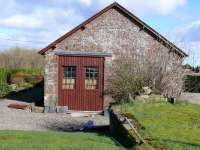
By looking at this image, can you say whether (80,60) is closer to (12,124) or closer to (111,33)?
(111,33)

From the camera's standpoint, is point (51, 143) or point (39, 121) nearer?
point (51, 143)

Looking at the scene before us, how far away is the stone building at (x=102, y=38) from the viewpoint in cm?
3222

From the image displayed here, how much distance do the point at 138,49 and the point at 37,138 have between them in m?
18.6

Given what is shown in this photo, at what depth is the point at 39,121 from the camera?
26.0 meters

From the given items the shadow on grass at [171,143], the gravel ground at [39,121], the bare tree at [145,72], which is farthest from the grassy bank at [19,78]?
the shadow on grass at [171,143]

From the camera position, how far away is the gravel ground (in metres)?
23.1

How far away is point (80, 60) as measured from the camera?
1276 inches

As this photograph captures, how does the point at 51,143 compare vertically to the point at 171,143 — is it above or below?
below

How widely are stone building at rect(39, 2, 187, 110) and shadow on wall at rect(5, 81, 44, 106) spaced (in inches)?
118

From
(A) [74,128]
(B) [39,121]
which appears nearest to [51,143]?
(A) [74,128]

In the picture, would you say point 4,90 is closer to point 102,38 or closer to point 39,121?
point 102,38

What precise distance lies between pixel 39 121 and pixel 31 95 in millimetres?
18632

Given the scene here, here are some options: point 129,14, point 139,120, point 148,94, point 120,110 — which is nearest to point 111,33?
point 129,14

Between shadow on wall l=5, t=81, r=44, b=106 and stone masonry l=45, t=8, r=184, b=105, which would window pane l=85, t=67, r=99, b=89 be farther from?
shadow on wall l=5, t=81, r=44, b=106
